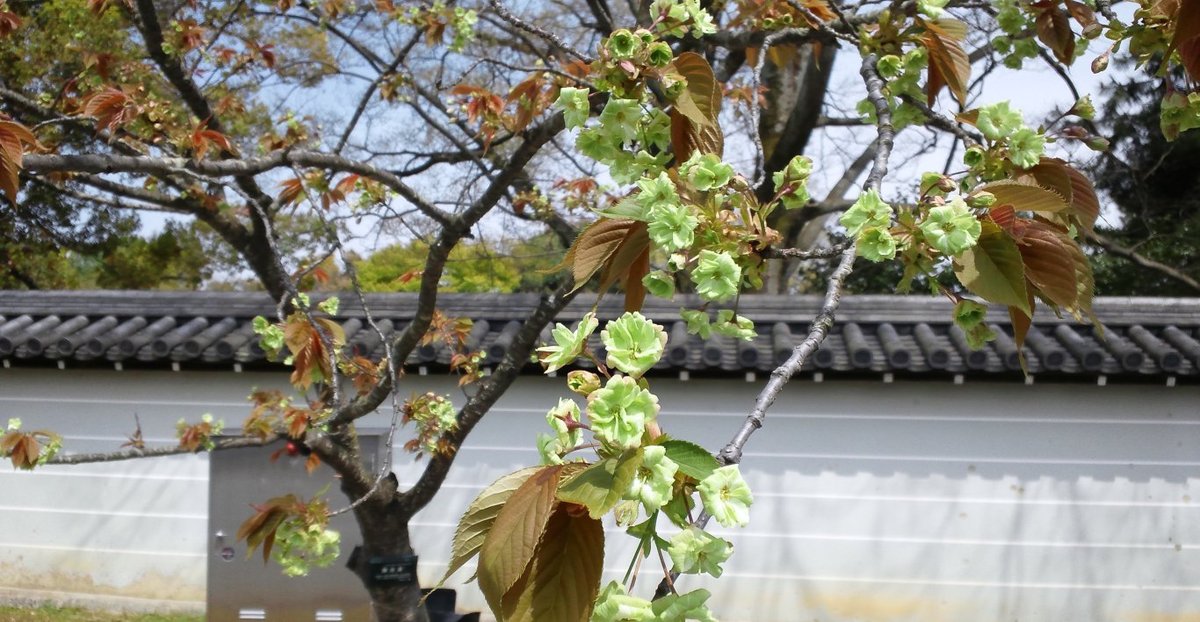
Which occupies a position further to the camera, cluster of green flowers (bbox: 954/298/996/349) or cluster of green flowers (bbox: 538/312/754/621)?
cluster of green flowers (bbox: 954/298/996/349)

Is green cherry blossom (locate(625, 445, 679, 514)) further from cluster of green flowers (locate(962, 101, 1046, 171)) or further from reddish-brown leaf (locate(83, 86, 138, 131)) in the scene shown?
reddish-brown leaf (locate(83, 86, 138, 131))

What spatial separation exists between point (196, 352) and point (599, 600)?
511 cm

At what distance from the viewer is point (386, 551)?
322 centimetres

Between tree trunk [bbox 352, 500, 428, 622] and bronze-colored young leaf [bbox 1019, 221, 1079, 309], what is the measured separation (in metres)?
2.62

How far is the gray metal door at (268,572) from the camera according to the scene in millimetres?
5660

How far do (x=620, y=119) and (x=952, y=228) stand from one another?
0.48 m

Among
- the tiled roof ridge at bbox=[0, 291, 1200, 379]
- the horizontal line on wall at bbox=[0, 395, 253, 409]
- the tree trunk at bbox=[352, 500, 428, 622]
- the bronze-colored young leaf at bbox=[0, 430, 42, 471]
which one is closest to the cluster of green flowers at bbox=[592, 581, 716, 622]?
the tree trunk at bbox=[352, 500, 428, 622]

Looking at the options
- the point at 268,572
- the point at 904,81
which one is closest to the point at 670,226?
the point at 904,81

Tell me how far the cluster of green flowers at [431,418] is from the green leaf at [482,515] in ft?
7.51

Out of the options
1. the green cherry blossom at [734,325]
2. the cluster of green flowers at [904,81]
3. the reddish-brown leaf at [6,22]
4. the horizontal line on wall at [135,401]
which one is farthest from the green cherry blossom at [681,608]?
the horizontal line on wall at [135,401]

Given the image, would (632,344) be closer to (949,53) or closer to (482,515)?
(482,515)

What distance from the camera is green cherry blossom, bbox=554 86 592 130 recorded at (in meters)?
1.25

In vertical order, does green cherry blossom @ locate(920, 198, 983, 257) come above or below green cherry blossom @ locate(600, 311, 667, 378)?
above

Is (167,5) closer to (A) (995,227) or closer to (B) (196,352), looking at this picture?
(B) (196,352)
